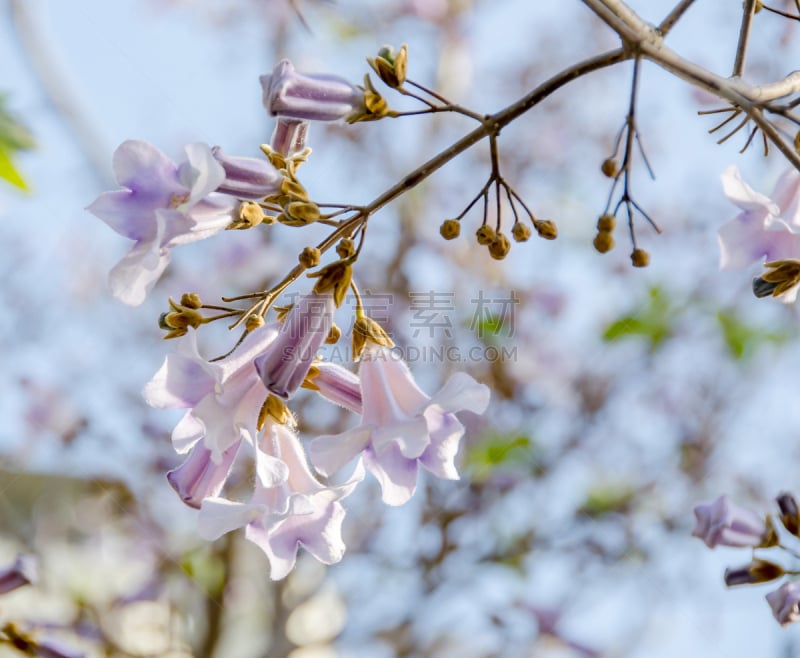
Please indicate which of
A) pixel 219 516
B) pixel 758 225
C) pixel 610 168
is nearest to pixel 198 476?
pixel 219 516

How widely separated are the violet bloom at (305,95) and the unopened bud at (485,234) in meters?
0.22

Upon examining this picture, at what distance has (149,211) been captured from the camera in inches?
37.8

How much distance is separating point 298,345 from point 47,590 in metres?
3.11

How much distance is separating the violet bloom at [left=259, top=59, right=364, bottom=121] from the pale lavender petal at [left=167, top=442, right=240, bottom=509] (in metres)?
0.40

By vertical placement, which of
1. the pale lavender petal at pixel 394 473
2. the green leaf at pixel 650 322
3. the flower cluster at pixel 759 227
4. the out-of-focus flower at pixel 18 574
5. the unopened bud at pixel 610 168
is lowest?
the out-of-focus flower at pixel 18 574

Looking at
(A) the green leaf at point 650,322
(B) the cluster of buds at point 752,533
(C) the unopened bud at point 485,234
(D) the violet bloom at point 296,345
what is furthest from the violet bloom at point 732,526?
(A) the green leaf at point 650,322

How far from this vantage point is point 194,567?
10.5 ft

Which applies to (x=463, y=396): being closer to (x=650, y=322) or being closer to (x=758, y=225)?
(x=758, y=225)

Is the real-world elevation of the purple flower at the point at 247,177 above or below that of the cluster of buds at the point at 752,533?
above

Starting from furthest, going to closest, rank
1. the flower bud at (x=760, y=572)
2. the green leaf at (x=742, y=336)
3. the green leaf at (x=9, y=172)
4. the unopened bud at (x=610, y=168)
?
1. the green leaf at (x=742, y=336)
2. the green leaf at (x=9, y=172)
3. the flower bud at (x=760, y=572)
4. the unopened bud at (x=610, y=168)

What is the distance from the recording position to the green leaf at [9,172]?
137 cm

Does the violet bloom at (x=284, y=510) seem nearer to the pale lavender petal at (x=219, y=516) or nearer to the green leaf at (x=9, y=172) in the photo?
the pale lavender petal at (x=219, y=516)

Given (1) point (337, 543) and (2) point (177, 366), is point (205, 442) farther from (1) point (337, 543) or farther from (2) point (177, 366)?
(1) point (337, 543)

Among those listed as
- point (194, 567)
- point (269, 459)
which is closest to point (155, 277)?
point (269, 459)
